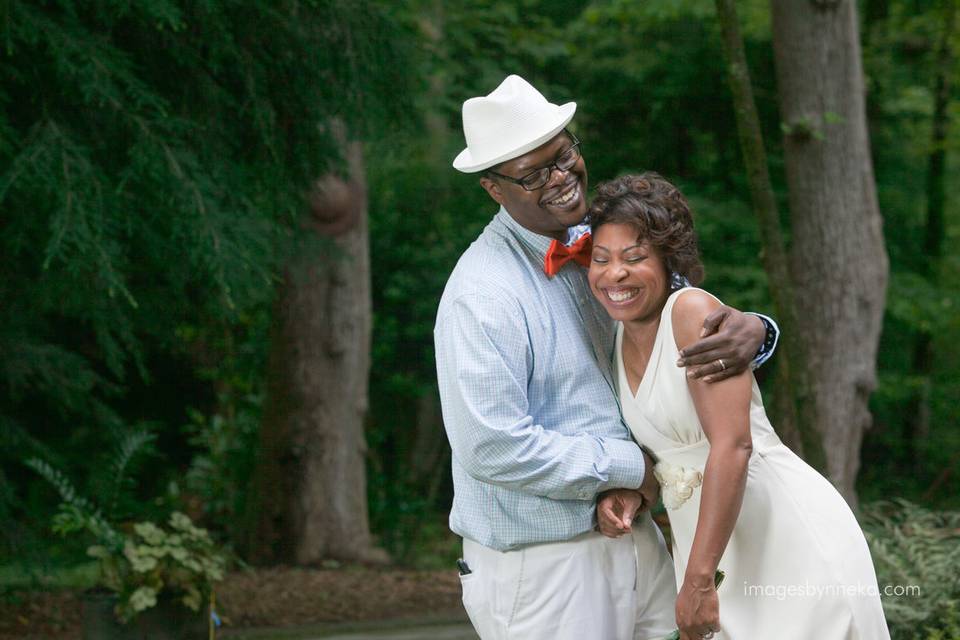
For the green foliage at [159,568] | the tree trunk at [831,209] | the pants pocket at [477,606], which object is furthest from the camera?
the tree trunk at [831,209]

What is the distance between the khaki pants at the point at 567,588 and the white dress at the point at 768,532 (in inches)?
5.5

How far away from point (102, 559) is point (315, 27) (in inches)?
104

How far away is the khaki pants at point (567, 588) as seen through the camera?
272 cm

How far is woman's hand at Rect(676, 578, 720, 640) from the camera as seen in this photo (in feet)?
8.26

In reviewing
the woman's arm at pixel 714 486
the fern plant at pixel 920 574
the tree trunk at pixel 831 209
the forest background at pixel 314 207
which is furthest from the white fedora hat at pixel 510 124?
the tree trunk at pixel 831 209

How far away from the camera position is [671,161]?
443 inches

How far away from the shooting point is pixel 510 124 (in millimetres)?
2834

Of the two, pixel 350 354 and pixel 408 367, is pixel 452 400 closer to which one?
pixel 350 354

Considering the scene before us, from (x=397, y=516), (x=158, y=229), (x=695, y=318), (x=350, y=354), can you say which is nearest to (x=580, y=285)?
(x=695, y=318)

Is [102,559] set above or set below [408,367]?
below

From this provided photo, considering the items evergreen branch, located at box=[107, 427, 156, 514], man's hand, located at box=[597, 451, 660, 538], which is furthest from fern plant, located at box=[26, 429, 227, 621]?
man's hand, located at box=[597, 451, 660, 538]

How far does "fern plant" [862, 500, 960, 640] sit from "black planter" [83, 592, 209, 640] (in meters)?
2.78

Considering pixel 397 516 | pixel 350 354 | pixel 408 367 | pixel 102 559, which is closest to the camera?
pixel 102 559

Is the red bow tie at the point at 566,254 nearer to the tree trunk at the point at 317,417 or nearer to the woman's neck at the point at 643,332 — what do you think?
the woman's neck at the point at 643,332
